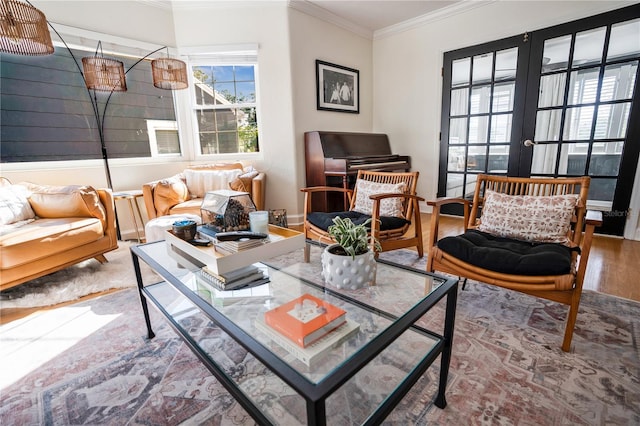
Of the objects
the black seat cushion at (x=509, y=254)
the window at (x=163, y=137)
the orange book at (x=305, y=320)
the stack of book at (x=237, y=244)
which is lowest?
the black seat cushion at (x=509, y=254)

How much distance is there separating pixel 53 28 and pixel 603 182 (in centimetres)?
547

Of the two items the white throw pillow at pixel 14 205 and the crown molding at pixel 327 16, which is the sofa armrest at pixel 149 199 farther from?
the crown molding at pixel 327 16

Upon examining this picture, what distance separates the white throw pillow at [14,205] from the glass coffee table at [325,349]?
1407mm

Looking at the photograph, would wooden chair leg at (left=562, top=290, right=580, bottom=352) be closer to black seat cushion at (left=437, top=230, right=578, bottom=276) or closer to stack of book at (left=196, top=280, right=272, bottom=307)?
black seat cushion at (left=437, top=230, right=578, bottom=276)

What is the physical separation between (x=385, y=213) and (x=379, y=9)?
2.78 m

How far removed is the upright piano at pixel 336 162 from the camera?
331cm

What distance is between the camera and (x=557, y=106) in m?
3.03

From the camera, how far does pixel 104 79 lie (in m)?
2.88

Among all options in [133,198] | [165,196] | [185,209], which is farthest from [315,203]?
[133,198]

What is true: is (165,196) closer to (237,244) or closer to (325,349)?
(237,244)

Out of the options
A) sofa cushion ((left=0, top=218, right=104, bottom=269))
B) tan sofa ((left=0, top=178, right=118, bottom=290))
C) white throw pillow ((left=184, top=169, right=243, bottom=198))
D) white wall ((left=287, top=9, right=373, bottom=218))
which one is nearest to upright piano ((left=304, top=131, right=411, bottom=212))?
white wall ((left=287, top=9, right=373, bottom=218))

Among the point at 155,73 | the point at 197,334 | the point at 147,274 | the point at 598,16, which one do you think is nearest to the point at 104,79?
the point at 155,73

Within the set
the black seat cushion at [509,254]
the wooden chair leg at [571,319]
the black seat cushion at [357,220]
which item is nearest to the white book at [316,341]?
the black seat cushion at [509,254]

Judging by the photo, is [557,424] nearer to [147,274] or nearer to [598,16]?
[147,274]
